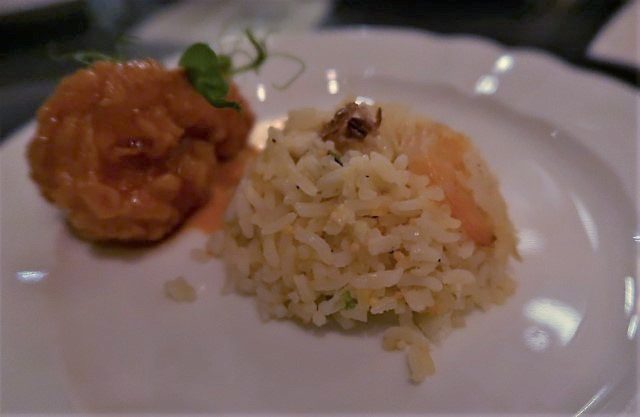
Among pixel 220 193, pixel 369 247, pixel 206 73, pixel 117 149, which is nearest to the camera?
pixel 369 247

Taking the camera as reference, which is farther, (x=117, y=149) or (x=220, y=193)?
(x=220, y=193)

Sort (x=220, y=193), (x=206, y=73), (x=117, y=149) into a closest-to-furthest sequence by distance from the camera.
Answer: (x=117, y=149)
(x=206, y=73)
(x=220, y=193)

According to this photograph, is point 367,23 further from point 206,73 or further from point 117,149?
point 117,149

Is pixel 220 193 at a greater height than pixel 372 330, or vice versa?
pixel 372 330

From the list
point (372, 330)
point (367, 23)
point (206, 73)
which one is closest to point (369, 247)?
point (372, 330)

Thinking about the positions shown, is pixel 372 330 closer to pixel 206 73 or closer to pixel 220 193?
pixel 220 193

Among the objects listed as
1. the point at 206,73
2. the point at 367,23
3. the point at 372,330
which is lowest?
the point at 372,330

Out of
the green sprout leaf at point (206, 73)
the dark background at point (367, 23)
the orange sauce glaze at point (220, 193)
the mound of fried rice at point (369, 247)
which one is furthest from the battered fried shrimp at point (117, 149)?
the dark background at point (367, 23)

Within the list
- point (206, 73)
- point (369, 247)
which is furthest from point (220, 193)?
point (369, 247)
